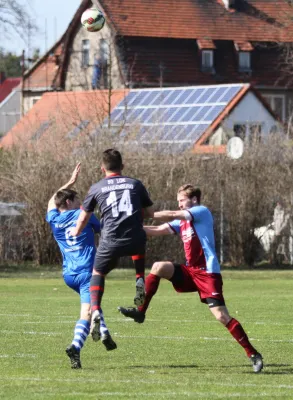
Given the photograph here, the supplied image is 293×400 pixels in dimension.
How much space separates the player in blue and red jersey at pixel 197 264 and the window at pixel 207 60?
53.9 m

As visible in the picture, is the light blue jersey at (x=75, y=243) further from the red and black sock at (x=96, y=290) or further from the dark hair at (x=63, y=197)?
the red and black sock at (x=96, y=290)

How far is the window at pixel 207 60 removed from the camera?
65.1m

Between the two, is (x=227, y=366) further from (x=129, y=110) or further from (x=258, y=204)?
(x=129, y=110)

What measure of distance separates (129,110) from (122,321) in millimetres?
25793

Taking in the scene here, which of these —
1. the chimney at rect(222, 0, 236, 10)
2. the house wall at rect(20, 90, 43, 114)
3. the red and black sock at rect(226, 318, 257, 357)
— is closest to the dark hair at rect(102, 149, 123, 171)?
the red and black sock at rect(226, 318, 257, 357)

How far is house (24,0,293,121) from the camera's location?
61344mm

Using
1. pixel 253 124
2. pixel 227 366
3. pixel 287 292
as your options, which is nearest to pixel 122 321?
pixel 227 366

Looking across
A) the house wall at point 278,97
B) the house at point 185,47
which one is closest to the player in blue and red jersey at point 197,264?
the house at point 185,47

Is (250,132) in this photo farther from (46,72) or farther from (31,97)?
(31,97)

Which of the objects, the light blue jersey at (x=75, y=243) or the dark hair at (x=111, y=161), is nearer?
the dark hair at (x=111, y=161)

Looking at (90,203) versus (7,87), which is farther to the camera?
(7,87)

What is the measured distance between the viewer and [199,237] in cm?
1145

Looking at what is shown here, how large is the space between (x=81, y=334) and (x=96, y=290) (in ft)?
1.44

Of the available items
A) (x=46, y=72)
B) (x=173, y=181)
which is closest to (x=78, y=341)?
(x=173, y=181)
